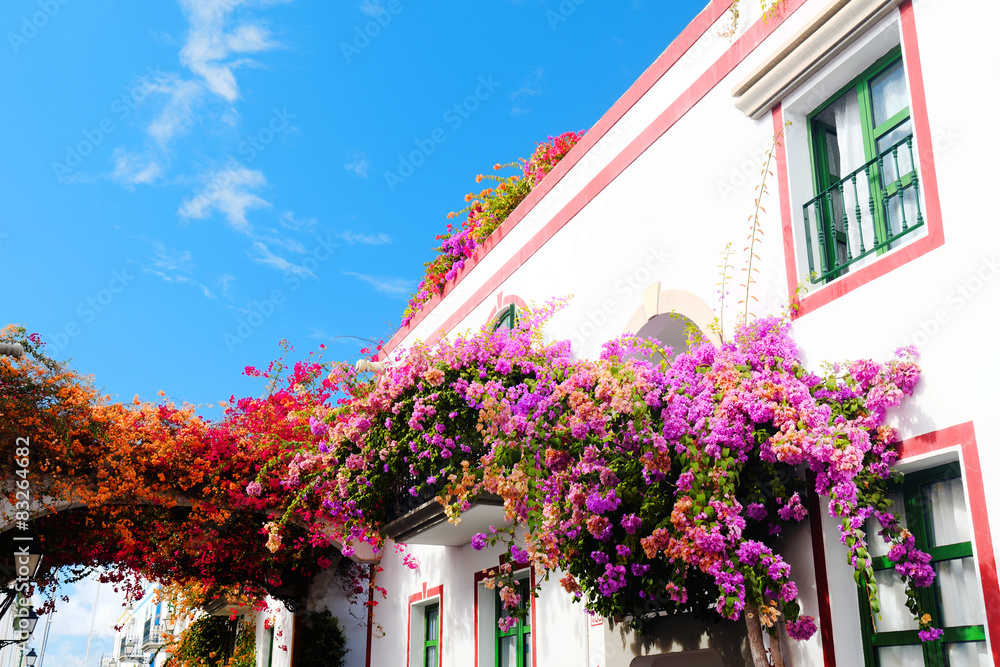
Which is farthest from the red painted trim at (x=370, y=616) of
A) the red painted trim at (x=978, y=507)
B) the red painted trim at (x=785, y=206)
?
the red painted trim at (x=978, y=507)

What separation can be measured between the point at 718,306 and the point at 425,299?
7295mm

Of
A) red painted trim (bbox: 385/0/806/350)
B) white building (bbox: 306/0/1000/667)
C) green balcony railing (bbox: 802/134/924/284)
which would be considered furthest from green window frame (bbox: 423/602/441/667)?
green balcony railing (bbox: 802/134/924/284)

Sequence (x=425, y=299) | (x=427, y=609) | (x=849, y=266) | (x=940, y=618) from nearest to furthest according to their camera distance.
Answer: (x=940, y=618), (x=849, y=266), (x=427, y=609), (x=425, y=299)

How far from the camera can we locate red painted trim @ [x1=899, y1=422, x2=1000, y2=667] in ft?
13.0

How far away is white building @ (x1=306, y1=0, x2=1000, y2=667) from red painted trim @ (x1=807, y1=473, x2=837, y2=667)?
0.01 metres

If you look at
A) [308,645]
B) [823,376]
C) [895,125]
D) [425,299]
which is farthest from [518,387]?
[308,645]

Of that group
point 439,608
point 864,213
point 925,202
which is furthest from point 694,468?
point 439,608

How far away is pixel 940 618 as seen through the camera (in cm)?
435

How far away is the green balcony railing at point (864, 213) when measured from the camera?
5.12 m

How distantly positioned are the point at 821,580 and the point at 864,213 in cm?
220

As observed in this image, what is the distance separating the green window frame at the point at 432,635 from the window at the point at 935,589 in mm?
6251

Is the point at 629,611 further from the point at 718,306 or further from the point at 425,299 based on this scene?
the point at 425,299

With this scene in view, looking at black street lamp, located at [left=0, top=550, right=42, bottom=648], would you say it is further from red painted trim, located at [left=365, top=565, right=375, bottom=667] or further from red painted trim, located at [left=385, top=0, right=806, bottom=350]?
red painted trim, located at [left=385, top=0, right=806, bottom=350]

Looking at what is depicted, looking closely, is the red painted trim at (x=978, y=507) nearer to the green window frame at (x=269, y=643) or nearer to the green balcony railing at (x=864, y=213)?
the green balcony railing at (x=864, y=213)
